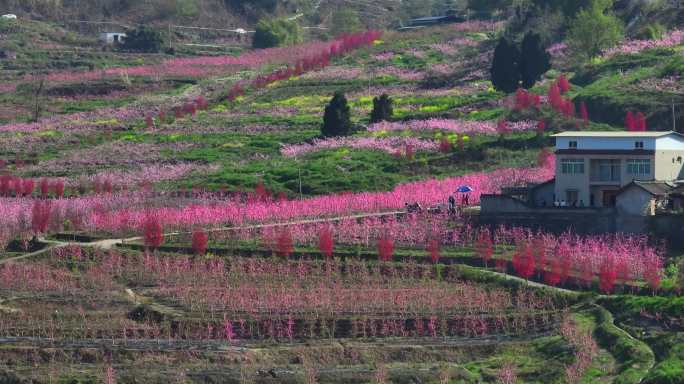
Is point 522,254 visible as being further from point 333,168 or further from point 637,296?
point 333,168

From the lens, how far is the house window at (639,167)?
92938mm

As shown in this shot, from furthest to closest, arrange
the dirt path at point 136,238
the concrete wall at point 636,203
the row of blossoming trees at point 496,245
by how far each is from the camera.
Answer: the dirt path at point 136,238, the concrete wall at point 636,203, the row of blossoming trees at point 496,245

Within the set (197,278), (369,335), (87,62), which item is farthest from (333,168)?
(87,62)

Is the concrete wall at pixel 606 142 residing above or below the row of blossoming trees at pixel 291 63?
below

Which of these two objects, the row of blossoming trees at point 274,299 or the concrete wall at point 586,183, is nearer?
the row of blossoming trees at point 274,299

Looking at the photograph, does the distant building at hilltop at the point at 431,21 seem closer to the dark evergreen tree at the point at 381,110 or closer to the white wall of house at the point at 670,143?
the dark evergreen tree at the point at 381,110

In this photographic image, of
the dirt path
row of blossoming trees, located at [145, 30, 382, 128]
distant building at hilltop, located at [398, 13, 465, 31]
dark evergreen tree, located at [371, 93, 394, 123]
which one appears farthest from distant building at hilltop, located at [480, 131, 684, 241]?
distant building at hilltop, located at [398, 13, 465, 31]

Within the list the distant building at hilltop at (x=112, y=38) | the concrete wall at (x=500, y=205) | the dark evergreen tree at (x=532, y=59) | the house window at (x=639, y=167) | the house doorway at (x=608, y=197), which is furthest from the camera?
the distant building at hilltop at (x=112, y=38)

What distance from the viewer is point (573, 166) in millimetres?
94125

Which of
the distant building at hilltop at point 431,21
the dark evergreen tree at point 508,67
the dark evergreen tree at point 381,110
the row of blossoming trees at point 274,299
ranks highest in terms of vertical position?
the distant building at hilltop at point 431,21

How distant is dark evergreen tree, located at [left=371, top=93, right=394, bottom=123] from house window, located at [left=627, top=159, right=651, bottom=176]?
3644cm

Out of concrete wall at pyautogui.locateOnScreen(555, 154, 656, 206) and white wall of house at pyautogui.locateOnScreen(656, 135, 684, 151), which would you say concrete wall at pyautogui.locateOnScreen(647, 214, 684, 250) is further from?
white wall of house at pyautogui.locateOnScreen(656, 135, 684, 151)

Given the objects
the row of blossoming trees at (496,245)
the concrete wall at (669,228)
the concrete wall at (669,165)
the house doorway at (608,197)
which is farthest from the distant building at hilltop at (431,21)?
the concrete wall at (669,228)

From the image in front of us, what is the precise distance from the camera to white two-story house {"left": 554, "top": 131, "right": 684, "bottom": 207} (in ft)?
305
